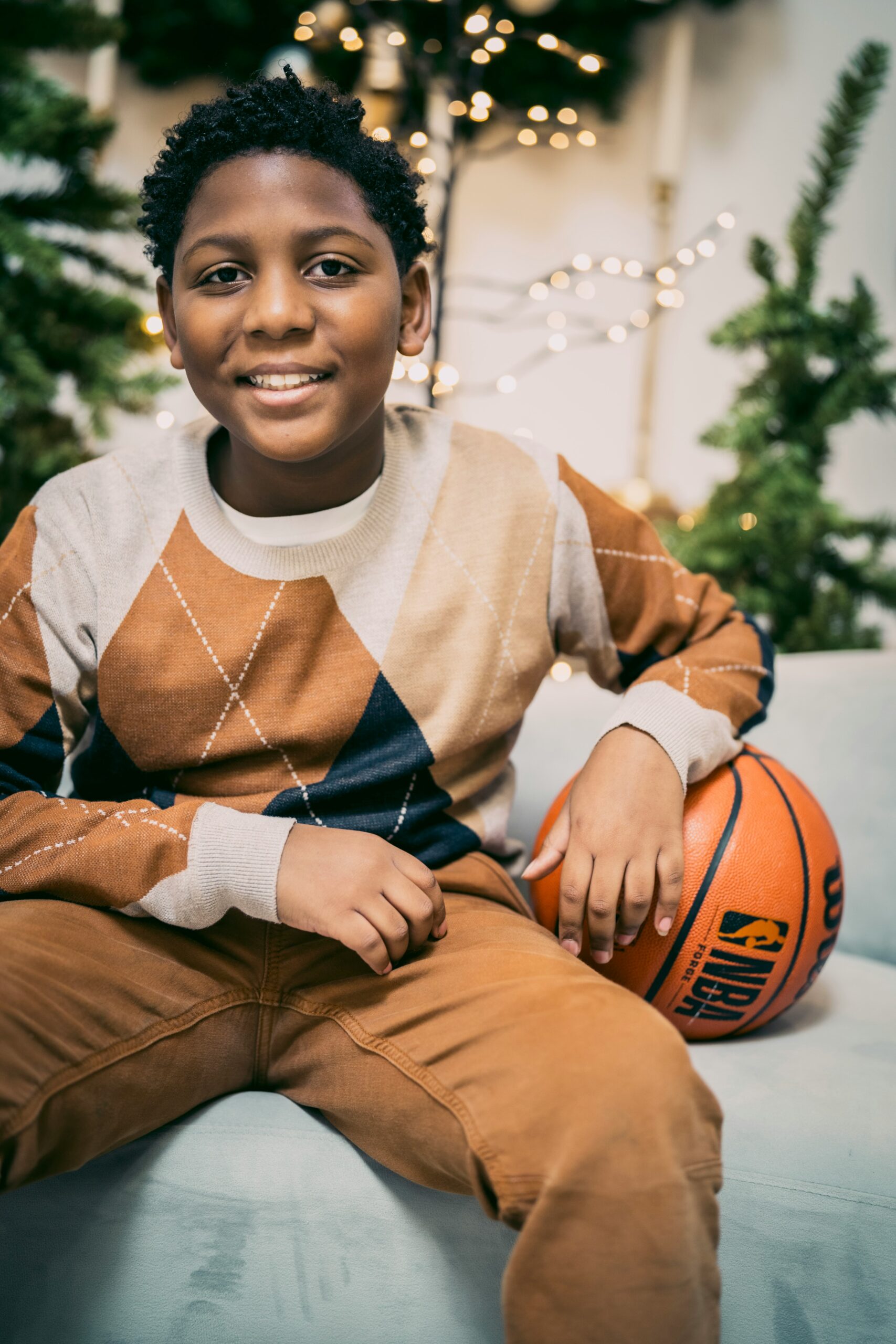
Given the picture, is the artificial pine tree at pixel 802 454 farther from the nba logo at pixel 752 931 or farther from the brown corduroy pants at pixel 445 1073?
the brown corduroy pants at pixel 445 1073

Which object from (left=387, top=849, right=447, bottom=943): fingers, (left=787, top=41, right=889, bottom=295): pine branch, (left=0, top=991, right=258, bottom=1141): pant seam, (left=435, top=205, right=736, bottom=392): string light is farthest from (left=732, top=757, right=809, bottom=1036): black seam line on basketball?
(left=787, top=41, right=889, bottom=295): pine branch

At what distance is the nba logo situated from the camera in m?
0.96

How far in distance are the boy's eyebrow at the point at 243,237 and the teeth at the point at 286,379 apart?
113 mm

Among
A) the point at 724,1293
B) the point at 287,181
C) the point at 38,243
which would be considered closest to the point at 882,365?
the point at 38,243

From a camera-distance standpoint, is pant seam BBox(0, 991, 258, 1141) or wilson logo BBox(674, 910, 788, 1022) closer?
pant seam BBox(0, 991, 258, 1141)

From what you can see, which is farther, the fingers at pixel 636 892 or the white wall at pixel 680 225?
the white wall at pixel 680 225

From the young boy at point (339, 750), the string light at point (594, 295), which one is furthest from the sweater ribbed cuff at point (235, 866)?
the string light at point (594, 295)

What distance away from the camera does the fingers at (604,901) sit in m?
0.90

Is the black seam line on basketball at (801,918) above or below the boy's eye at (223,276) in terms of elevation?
below

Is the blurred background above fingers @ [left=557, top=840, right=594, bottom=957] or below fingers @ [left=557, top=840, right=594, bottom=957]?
above

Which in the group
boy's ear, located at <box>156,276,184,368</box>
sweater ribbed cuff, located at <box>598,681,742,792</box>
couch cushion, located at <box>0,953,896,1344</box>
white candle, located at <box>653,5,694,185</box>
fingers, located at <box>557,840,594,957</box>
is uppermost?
white candle, located at <box>653,5,694,185</box>

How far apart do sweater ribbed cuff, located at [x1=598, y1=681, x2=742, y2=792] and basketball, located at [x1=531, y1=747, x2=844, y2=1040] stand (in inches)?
1.3

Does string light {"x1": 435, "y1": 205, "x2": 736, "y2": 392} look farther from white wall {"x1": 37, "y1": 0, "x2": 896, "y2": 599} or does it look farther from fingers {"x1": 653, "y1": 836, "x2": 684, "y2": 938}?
fingers {"x1": 653, "y1": 836, "x2": 684, "y2": 938}

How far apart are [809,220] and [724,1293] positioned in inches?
88.3
